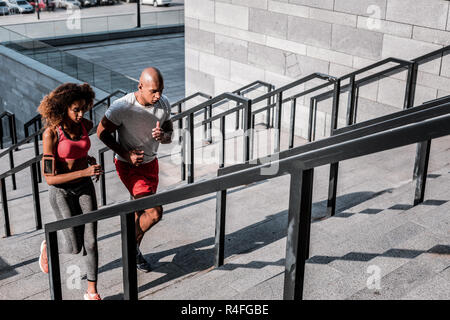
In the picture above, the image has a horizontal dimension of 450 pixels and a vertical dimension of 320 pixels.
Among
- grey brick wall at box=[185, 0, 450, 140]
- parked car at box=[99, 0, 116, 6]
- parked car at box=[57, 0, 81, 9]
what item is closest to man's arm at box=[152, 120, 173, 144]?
grey brick wall at box=[185, 0, 450, 140]

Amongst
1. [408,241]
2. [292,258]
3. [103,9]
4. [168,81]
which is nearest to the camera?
[292,258]

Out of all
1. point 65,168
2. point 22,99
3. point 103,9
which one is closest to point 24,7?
point 103,9

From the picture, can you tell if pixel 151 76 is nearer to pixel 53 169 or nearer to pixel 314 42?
pixel 53 169

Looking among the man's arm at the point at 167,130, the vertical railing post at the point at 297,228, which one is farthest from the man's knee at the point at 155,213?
the vertical railing post at the point at 297,228

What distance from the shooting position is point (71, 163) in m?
3.91

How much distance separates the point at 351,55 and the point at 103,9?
112 ft

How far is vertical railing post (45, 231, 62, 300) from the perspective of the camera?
11.9ft

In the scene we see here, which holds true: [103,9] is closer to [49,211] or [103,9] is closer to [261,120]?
[261,120]

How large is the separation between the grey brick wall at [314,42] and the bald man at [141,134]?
13.8ft

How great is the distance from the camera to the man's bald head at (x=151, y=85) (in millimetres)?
4055

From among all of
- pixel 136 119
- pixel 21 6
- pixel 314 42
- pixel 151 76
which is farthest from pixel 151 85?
pixel 21 6

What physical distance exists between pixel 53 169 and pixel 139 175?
0.78 meters

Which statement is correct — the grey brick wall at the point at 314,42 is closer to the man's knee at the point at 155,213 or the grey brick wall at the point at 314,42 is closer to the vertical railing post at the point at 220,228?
the vertical railing post at the point at 220,228
